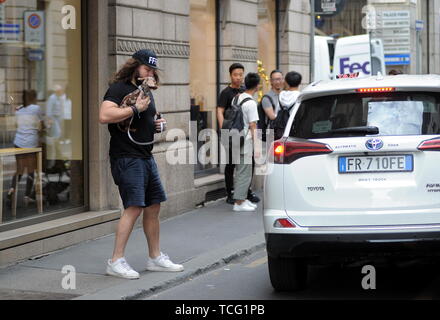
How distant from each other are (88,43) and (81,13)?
1.18ft

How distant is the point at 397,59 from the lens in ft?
111

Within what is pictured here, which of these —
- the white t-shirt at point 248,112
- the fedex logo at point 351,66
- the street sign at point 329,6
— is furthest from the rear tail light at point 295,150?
the fedex logo at point 351,66

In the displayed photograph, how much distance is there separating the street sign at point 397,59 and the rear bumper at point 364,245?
27302 millimetres

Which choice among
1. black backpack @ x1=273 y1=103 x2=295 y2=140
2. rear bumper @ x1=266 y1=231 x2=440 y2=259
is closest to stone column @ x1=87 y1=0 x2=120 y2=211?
black backpack @ x1=273 y1=103 x2=295 y2=140

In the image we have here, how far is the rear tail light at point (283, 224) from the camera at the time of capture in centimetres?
716

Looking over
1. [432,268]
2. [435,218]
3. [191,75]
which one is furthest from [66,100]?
[435,218]

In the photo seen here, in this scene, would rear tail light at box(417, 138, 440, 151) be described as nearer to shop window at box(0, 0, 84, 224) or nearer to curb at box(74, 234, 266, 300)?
curb at box(74, 234, 266, 300)

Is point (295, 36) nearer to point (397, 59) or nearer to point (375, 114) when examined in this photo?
point (375, 114)

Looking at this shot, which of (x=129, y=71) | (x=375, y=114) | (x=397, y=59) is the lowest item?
(x=375, y=114)

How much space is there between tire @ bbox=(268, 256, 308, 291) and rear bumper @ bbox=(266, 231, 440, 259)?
1.44ft

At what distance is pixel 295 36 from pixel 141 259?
1064 centimetres

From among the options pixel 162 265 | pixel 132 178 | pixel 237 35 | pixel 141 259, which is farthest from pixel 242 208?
pixel 132 178
